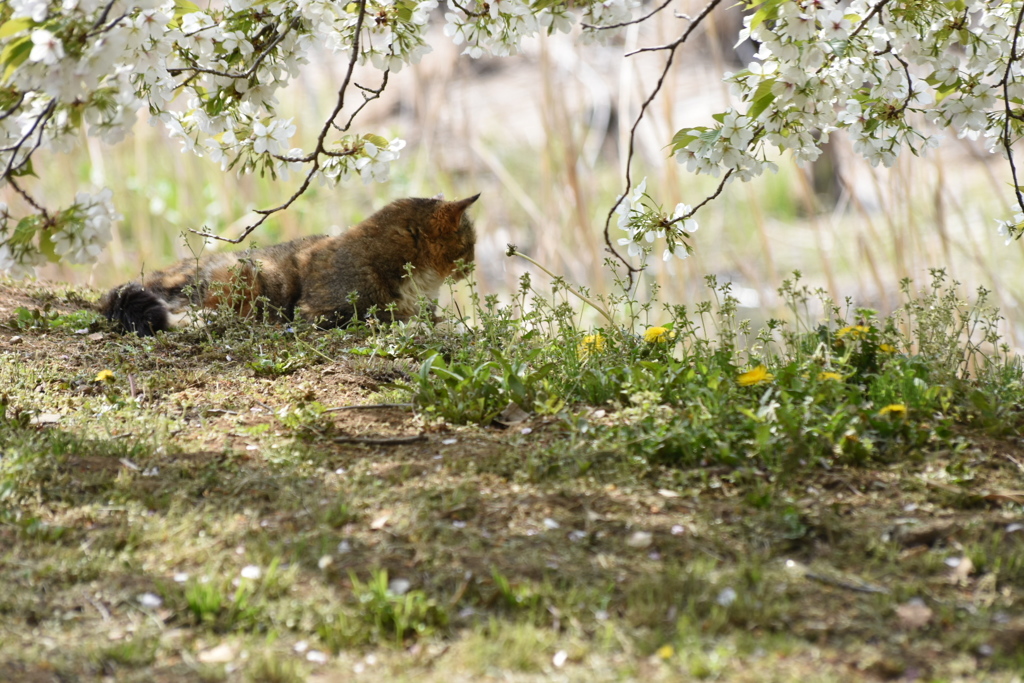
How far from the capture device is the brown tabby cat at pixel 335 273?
12.8 ft

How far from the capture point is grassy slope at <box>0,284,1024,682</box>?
1815 millimetres

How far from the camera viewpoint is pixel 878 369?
303cm

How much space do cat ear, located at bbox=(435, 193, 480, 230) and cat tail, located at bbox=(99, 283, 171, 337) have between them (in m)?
1.21

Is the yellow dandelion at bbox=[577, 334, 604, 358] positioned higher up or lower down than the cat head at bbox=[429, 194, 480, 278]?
lower down

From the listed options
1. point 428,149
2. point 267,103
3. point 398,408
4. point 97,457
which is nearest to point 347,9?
point 267,103

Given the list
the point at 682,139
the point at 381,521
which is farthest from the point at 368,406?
the point at 682,139

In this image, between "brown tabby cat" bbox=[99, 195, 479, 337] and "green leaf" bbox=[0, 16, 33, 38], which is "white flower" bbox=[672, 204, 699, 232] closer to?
"brown tabby cat" bbox=[99, 195, 479, 337]

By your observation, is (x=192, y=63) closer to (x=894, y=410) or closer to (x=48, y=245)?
(x=48, y=245)

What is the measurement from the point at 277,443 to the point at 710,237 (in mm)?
6593

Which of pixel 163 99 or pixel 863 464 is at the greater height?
pixel 163 99

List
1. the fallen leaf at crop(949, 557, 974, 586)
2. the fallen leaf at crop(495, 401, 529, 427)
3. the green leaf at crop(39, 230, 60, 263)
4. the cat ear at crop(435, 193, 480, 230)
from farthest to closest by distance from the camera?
the cat ear at crop(435, 193, 480, 230), the fallen leaf at crop(495, 401, 529, 427), the green leaf at crop(39, 230, 60, 263), the fallen leaf at crop(949, 557, 974, 586)

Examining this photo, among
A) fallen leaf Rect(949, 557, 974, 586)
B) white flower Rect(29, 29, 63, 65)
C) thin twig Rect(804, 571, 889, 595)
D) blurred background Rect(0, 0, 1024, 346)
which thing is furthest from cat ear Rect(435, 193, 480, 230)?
fallen leaf Rect(949, 557, 974, 586)

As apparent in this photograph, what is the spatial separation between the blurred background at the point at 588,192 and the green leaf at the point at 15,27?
2.89 m

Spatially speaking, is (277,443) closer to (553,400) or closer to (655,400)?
(553,400)
